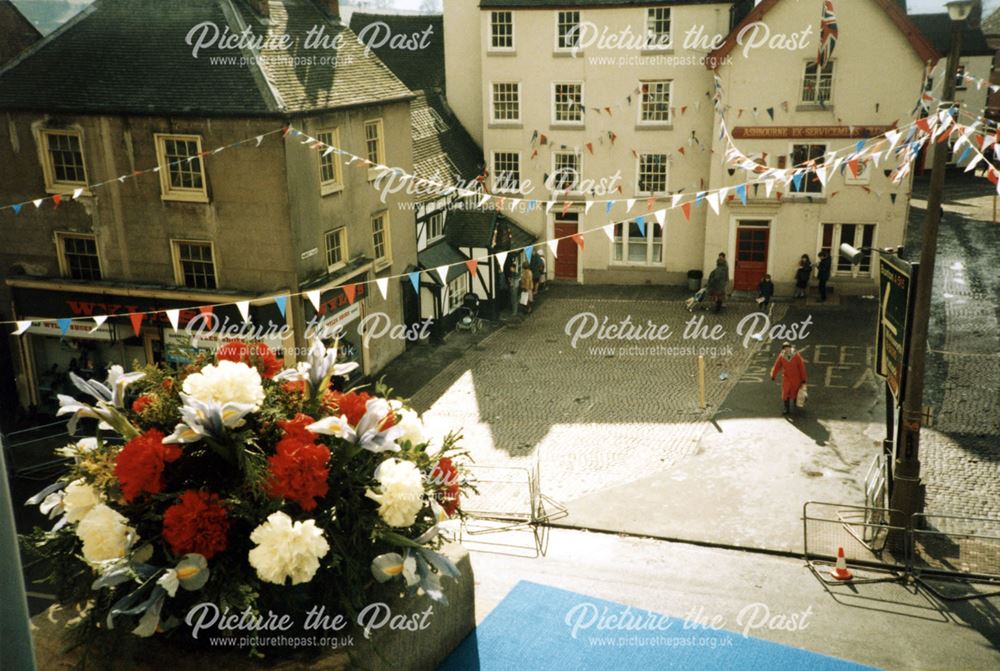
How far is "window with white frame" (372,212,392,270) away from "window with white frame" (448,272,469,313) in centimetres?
328

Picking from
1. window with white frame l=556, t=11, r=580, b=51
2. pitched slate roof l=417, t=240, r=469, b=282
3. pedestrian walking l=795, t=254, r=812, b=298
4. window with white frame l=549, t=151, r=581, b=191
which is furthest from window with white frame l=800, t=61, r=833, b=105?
pitched slate roof l=417, t=240, r=469, b=282

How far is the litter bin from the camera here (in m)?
30.6

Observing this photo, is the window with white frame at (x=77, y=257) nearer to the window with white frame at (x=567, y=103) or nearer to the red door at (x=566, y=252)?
the red door at (x=566, y=252)

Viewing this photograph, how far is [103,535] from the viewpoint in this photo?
16.1ft

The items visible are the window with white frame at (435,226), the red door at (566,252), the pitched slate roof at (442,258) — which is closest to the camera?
the pitched slate roof at (442,258)

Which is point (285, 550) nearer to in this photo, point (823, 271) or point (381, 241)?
point (381, 241)

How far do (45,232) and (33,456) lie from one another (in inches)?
239

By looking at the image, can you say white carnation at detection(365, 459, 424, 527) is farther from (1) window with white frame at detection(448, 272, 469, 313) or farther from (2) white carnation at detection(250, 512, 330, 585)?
(1) window with white frame at detection(448, 272, 469, 313)

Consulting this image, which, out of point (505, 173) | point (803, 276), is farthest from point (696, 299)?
point (505, 173)

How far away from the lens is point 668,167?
30.8 meters

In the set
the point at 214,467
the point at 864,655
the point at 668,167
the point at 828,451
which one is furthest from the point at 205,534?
the point at 668,167

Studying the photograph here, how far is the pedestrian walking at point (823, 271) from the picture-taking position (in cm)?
2836

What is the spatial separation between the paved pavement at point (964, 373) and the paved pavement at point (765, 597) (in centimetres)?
417

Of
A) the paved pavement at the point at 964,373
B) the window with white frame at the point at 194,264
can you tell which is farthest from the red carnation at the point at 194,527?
the window with white frame at the point at 194,264
